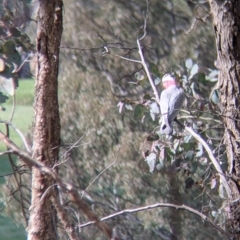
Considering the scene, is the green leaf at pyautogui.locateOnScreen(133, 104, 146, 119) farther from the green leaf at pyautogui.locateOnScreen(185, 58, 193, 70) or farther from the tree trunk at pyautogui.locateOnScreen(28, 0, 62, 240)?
the tree trunk at pyautogui.locateOnScreen(28, 0, 62, 240)

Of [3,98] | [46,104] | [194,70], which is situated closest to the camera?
[3,98]

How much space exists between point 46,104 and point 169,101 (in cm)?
72

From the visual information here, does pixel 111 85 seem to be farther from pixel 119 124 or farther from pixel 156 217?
pixel 156 217

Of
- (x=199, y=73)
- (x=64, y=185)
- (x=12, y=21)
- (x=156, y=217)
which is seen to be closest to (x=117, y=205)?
(x=156, y=217)

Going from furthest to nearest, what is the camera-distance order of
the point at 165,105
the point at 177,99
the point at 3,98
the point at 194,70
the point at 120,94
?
the point at 120,94
the point at 177,99
the point at 165,105
the point at 194,70
the point at 3,98

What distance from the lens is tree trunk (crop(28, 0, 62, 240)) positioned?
2.32 m

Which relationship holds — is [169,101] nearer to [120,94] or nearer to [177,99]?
[177,99]

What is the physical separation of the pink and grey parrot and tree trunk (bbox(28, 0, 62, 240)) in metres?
0.52

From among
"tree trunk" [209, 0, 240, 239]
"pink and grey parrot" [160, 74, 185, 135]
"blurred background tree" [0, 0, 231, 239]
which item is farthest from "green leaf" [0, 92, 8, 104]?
"blurred background tree" [0, 0, 231, 239]

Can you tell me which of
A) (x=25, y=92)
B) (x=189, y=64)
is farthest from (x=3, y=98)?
(x=25, y=92)

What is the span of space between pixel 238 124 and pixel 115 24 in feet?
7.08

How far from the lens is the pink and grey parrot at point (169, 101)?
9.07ft

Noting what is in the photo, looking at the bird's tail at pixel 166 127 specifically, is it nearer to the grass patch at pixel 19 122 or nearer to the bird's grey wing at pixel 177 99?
the bird's grey wing at pixel 177 99

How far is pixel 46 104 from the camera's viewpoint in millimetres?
2354
